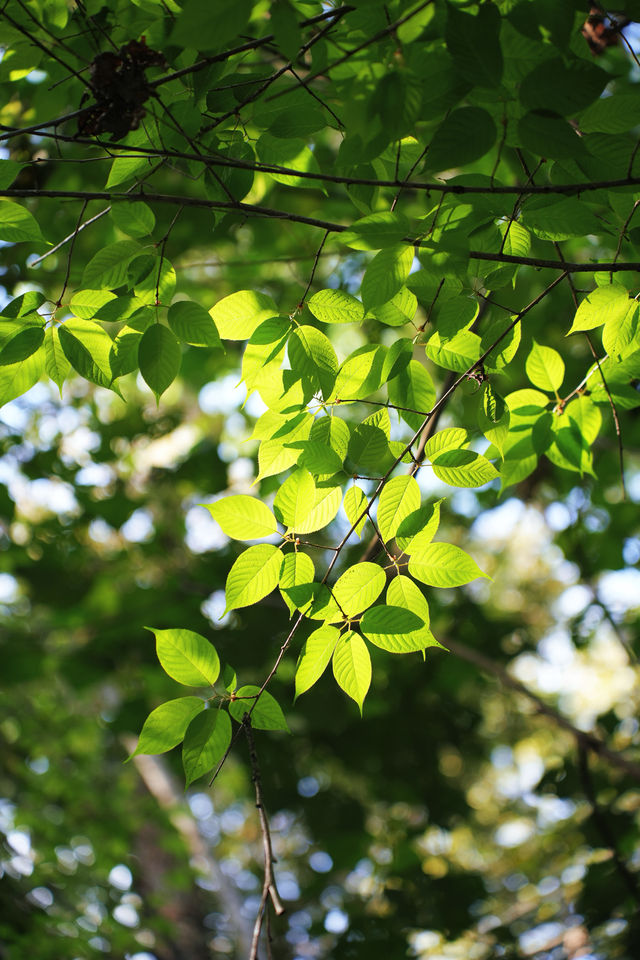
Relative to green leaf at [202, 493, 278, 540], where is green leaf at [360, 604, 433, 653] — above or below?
below

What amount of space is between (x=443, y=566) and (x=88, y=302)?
0.80 meters

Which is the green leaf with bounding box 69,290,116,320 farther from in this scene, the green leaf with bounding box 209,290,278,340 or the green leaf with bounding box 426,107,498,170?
the green leaf with bounding box 426,107,498,170

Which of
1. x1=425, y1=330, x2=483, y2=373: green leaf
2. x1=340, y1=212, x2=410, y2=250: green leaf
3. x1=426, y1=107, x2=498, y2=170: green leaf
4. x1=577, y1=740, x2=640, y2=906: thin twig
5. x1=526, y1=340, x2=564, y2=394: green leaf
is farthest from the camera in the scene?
x1=577, y1=740, x2=640, y2=906: thin twig

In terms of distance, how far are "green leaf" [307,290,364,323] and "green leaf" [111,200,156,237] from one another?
344mm

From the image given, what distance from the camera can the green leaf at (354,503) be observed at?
1.16 m

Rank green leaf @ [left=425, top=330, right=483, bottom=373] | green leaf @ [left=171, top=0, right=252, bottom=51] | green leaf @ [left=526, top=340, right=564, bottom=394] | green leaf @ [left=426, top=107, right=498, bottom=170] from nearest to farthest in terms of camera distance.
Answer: green leaf @ [left=171, top=0, right=252, bottom=51] < green leaf @ [left=426, top=107, right=498, bottom=170] < green leaf @ [left=425, top=330, right=483, bottom=373] < green leaf @ [left=526, top=340, right=564, bottom=394]

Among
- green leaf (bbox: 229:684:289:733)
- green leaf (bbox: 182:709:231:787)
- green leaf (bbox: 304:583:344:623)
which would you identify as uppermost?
green leaf (bbox: 304:583:344:623)

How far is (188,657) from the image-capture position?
3.54ft

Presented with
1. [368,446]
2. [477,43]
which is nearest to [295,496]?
[368,446]

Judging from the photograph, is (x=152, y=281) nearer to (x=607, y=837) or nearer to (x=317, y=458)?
(x=317, y=458)

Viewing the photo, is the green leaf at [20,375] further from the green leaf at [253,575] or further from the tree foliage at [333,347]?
the green leaf at [253,575]

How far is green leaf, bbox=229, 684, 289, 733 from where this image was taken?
111cm

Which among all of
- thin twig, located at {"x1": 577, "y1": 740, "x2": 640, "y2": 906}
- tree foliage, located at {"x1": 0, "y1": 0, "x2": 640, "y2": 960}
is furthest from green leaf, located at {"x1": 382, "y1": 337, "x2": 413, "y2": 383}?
thin twig, located at {"x1": 577, "y1": 740, "x2": 640, "y2": 906}

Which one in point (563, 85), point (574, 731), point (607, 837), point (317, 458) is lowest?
point (607, 837)
